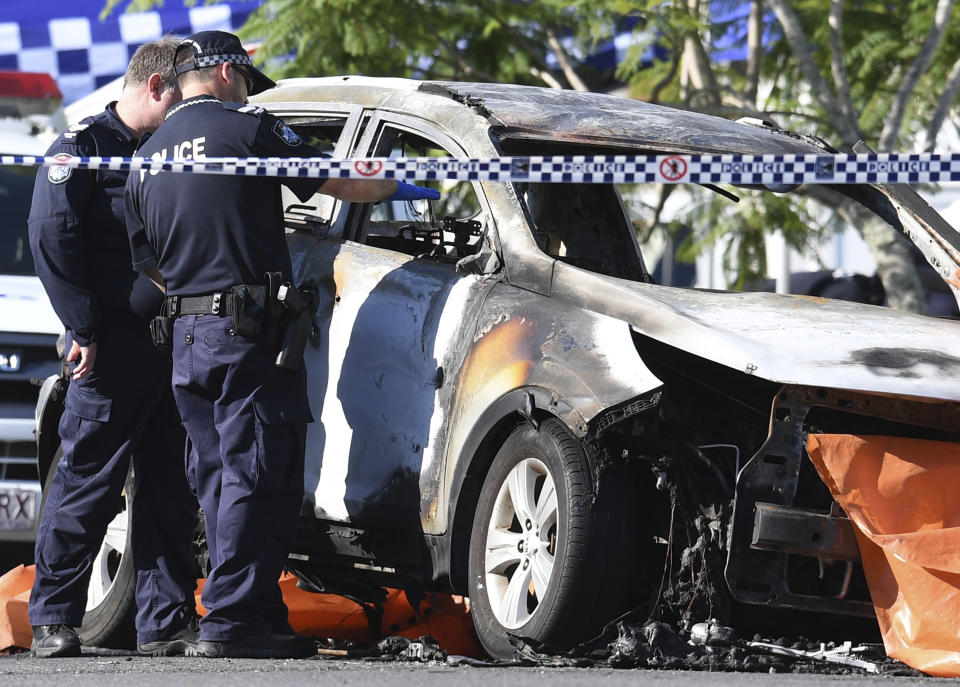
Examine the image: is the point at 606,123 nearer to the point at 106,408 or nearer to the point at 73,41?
the point at 106,408

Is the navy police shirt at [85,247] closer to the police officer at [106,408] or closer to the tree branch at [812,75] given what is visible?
the police officer at [106,408]

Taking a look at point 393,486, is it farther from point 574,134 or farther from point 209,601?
point 574,134

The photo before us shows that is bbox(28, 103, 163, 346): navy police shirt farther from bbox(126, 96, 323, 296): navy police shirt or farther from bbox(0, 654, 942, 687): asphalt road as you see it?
bbox(0, 654, 942, 687): asphalt road

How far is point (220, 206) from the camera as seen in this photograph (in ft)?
15.4

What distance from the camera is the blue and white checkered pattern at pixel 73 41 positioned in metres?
12.0

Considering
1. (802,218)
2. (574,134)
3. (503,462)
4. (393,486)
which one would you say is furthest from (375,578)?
(802,218)

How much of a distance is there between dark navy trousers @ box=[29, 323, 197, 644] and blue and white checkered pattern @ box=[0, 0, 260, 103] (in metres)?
7.13

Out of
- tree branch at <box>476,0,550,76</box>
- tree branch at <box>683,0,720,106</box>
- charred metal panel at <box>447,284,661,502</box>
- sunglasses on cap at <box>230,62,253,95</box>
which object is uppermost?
tree branch at <box>476,0,550,76</box>

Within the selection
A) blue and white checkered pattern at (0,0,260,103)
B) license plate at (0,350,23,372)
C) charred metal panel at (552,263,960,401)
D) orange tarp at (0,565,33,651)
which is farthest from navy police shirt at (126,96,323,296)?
blue and white checkered pattern at (0,0,260,103)

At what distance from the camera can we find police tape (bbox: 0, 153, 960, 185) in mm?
4633

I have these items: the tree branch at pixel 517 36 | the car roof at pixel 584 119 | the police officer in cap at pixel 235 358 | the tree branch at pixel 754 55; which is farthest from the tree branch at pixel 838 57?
the police officer in cap at pixel 235 358

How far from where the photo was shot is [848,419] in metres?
4.36

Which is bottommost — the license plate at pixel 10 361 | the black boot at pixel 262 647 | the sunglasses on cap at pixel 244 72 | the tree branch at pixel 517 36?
the black boot at pixel 262 647

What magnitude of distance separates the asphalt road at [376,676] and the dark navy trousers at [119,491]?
657 millimetres
